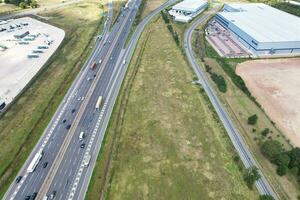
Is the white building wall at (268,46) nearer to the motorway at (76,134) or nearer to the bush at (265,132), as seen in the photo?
the bush at (265,132)

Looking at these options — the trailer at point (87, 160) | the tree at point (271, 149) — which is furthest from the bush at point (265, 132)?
the trailer at point (87, 160)

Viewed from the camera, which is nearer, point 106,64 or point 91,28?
point 106,64

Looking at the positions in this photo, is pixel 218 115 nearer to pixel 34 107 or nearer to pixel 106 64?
pixel 106 64

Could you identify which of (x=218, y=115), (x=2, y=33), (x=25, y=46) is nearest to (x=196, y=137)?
(x=218, y=115)

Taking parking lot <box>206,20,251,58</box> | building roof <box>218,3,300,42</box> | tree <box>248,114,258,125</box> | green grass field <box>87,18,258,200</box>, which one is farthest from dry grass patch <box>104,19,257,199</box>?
building roof <box>218,3,300,42</box>

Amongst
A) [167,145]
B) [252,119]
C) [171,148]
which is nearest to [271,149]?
[252,119]

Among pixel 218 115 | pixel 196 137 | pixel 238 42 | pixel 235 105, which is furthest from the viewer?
pixel 238 42
